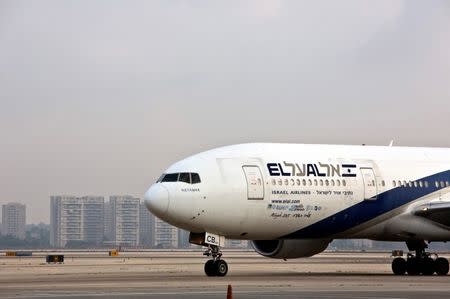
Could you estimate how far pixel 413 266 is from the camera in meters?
50.4

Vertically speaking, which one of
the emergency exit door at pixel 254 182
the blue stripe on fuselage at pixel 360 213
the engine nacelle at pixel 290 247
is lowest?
the engine nacelle at pixel 290 247

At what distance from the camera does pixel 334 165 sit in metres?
48.2

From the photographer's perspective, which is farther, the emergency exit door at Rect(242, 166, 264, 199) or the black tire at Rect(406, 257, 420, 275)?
the black tire at Rect(406, 257, 420, 275)

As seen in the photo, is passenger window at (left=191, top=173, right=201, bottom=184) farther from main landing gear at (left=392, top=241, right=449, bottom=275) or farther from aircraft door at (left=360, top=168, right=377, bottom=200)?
main landing gear at (left=392, top=241, right=449, bottom=275)

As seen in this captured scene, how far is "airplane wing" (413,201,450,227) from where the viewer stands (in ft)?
159

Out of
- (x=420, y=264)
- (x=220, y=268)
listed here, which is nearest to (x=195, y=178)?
(x=220, y=268)

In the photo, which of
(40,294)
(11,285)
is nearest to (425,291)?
(40,294)

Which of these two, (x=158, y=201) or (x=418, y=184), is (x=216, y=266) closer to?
(x=158, y=201)

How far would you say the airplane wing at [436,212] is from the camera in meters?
48.6

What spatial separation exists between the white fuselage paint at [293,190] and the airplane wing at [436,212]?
26 centimetres

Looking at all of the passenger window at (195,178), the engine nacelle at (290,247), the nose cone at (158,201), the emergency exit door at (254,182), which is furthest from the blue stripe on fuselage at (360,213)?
the nose cone at (158,201)

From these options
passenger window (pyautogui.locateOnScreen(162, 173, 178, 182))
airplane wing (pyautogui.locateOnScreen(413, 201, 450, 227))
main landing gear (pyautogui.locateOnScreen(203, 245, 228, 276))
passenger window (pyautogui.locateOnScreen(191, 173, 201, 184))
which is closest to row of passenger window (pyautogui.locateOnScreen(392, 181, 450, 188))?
airplane wing (pyautogui.locateOnScreen(413, 201, 450, 227))

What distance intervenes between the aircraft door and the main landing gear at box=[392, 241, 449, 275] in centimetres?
364

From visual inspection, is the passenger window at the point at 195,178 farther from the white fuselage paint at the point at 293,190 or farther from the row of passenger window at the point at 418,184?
the row of passenger window at the point at 418,184
